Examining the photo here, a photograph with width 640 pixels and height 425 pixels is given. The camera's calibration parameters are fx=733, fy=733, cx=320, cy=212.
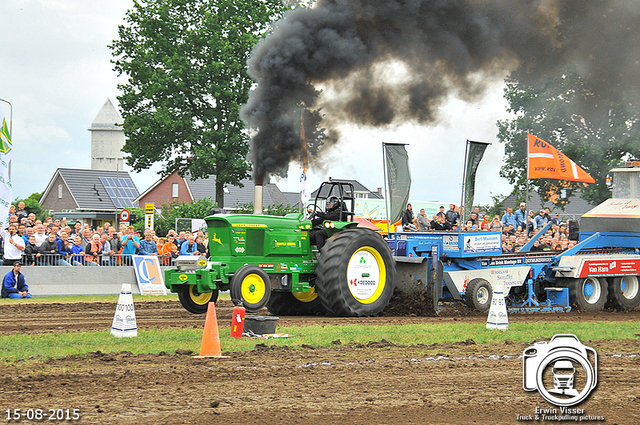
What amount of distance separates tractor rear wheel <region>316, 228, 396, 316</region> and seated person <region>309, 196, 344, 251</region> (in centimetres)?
38

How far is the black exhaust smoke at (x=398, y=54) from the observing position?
1397 cm

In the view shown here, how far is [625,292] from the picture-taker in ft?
50.6

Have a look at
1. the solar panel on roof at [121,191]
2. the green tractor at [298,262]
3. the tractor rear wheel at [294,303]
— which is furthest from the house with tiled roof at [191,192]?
the green tractor at [298,262]

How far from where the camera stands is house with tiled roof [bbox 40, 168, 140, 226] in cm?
6222

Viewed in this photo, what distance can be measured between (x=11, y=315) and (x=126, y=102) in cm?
2543

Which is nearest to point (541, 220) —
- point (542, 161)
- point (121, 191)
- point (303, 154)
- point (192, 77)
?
point (542, 161)

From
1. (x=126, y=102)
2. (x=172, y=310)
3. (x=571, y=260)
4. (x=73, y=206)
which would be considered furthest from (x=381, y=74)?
(x=73, y=206)

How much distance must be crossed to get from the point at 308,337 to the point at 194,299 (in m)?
3.35

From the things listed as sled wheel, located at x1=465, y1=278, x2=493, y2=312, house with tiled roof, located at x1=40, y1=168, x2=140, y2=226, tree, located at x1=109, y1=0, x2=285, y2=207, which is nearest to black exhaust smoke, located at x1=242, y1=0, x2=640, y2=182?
sled wheel, located at x1=465, y1=278, x2=493, y2=312

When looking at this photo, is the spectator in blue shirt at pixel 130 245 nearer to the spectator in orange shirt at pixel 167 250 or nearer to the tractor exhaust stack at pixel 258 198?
the spectator in orange shirt at pixel 167 250

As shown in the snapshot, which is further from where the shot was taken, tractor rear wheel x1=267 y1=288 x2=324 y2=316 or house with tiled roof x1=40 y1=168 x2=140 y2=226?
house with tiled roof x1=40 y1=168 x2=140 y2=226

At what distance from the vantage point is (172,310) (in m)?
13.2

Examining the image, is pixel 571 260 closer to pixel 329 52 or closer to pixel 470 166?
pixel 470 166

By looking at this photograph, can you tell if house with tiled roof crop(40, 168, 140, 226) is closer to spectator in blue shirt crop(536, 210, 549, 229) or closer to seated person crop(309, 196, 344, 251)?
spectator in blue shirt crop(536, 210, 549, 229)
